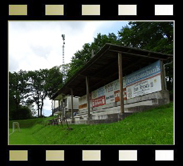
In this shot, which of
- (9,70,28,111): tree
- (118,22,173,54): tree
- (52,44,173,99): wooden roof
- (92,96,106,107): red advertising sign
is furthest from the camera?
(92,96,106,107): red advertising sign

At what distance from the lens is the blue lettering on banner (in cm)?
Answer: 1193

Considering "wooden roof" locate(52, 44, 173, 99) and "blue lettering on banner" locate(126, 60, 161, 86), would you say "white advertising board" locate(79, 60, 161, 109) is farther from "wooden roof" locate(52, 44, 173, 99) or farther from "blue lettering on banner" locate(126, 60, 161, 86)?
"wooden roof" locate(52, 44, 173, 99)

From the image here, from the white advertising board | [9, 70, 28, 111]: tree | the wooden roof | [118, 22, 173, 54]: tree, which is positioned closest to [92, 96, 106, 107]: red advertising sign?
the white advertising board

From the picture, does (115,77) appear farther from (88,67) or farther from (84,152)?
(84,152)

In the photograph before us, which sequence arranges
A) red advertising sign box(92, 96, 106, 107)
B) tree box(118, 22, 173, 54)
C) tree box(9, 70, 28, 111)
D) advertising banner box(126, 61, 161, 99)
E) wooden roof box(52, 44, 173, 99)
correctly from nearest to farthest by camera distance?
wooden roof box(52, 44, 173, 99) → advertising banner box(126, 61, 161, 99) → tree box(9, 70, 28, 111) → tree box(118, 22, 173, 54) → red advertising sign box(92, 96, 106, 107)

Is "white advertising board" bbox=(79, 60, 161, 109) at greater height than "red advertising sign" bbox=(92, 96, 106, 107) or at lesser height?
greater

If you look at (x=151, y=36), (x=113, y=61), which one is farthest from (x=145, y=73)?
(x=151, y=36)

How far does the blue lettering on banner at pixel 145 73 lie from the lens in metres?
11.9

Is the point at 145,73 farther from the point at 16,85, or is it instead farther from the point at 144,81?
the point at 16,85

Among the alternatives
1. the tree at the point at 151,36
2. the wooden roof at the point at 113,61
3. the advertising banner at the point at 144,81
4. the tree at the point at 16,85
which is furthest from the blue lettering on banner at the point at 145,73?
the tree at the point at 16,85

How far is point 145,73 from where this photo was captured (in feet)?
41.9

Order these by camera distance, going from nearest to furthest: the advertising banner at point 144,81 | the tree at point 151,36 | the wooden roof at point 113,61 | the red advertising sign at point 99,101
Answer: the wooden roof at point 113,61 < the advertising banner at point 144,81 < the tree at point 151,36 < the red advertising sign at point 99,101

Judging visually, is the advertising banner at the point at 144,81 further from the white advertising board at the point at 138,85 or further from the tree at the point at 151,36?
the tree at the point at 151,36
